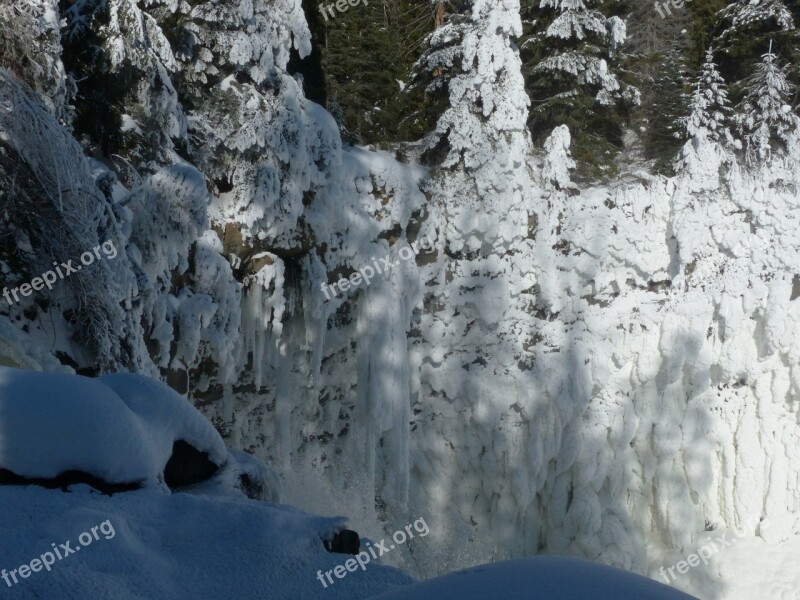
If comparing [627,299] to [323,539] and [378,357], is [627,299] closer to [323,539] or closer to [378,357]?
[378,357]

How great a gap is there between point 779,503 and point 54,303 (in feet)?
38.4

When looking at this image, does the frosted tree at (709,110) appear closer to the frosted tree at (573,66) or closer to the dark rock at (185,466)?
the frosted tree at (573,66)

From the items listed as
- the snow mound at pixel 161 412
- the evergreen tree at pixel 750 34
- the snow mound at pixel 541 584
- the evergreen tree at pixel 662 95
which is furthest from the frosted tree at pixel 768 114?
the snow mound at pixel 541 584

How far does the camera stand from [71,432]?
12.1 feet

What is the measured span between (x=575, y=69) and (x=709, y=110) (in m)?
2.27

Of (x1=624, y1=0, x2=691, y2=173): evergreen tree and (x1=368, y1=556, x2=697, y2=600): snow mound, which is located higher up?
(x1=624, y1=0, x2=691, y2=173): evergreen tree

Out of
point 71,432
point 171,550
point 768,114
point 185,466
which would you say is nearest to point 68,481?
point 71,432

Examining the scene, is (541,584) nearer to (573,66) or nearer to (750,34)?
(573,66)

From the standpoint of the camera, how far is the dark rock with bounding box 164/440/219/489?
432 centimetres

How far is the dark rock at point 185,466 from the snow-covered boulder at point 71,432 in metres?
0.27

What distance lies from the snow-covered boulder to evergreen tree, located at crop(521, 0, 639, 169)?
11.2m

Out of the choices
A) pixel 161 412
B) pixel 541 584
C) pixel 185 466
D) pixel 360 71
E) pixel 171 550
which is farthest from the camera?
pixel 360 71

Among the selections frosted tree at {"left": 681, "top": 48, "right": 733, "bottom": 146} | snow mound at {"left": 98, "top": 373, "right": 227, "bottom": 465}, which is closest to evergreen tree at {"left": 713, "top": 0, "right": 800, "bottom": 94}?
frosted tree at {"left": 681, "top": 48, "right": 733, "bottom": 146}

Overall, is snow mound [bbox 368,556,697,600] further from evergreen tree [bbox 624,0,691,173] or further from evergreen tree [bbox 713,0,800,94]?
evergreen tree [bbox 713,0,800,94]
